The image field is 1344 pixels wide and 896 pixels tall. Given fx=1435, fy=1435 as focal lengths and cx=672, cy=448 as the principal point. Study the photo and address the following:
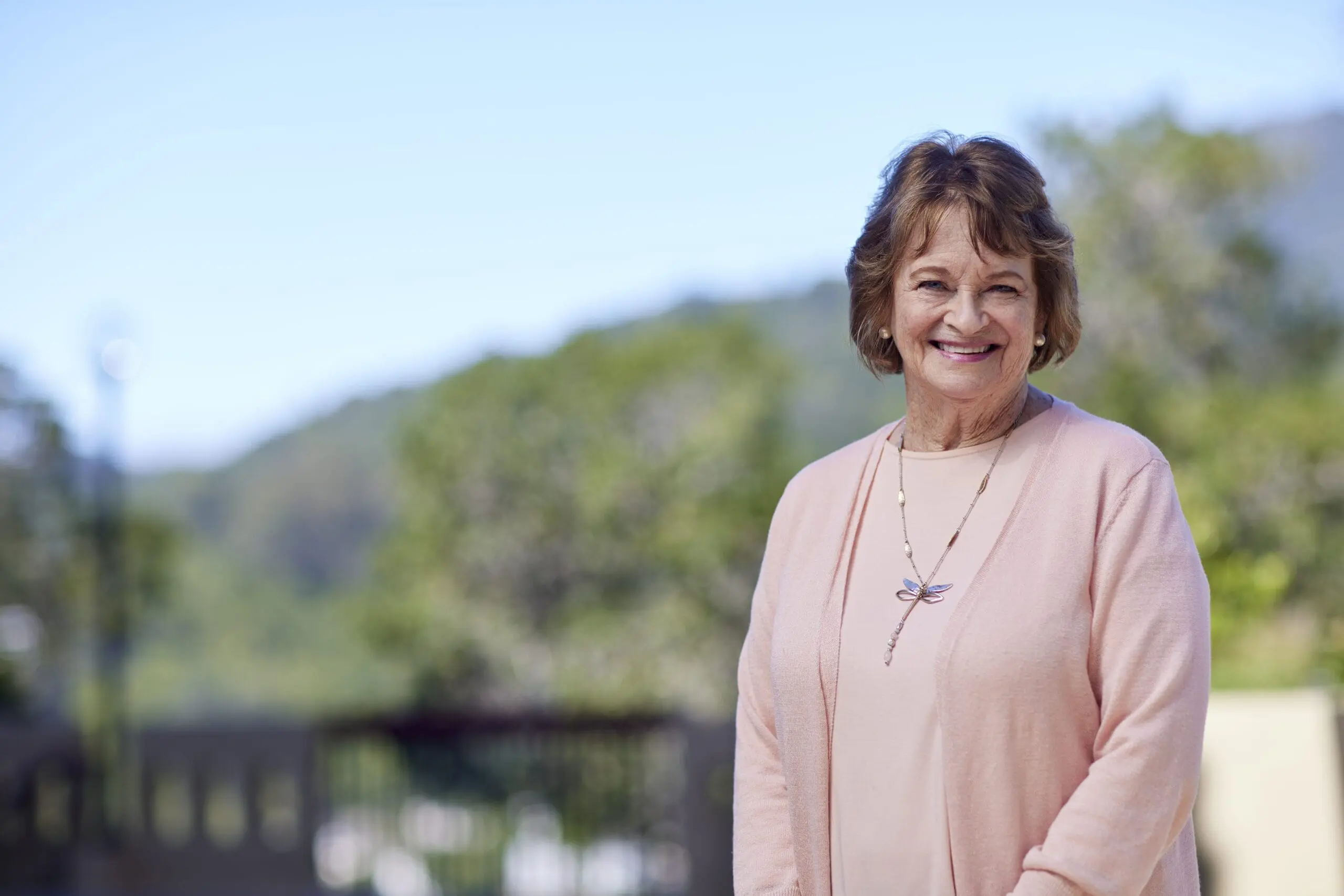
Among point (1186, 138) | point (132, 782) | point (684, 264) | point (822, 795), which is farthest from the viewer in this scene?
point (684, 264)

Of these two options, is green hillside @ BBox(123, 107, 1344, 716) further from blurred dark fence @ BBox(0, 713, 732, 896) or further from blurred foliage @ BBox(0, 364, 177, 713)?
blurred foliage @ BBox(0, 364, 177, 713)

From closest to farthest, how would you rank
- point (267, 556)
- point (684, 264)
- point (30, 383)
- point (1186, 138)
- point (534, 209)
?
1. point (30, 383)
2. point (1186, 138)
3. point (684, 264)
4. point (267, 556)
5. point (534, 209)

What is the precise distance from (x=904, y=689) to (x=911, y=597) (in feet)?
0.31

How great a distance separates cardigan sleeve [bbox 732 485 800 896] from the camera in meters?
1.44

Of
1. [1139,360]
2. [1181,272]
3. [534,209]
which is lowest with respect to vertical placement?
[1139,360]

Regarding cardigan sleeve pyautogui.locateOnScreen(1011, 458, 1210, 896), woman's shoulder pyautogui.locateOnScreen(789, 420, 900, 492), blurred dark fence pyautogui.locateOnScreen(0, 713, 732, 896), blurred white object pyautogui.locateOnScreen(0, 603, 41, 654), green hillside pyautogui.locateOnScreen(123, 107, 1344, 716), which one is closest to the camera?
cardigan sleeve pyautogui.locateOnScreen(1011, 458, 1210, 896)

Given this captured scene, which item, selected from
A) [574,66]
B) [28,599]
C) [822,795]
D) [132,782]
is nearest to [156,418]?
[574,66]

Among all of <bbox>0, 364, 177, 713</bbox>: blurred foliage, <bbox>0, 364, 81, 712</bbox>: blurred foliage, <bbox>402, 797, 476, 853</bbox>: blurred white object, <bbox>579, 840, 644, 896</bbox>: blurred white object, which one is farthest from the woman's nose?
<bbox>0, 364, 81, 712</bbox>: blurred foliage

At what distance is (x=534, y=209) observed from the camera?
5131 cm

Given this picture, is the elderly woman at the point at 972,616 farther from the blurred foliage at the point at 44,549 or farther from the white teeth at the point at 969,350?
the blurred foliage at the point at 44,549

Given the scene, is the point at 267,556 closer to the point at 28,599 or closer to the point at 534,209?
the point at 534,209

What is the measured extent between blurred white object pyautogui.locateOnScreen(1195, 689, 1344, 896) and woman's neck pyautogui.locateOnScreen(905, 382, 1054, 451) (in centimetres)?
333

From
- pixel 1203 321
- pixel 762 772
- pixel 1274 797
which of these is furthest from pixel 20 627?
pixel 762 772

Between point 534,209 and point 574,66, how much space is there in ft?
26.7
